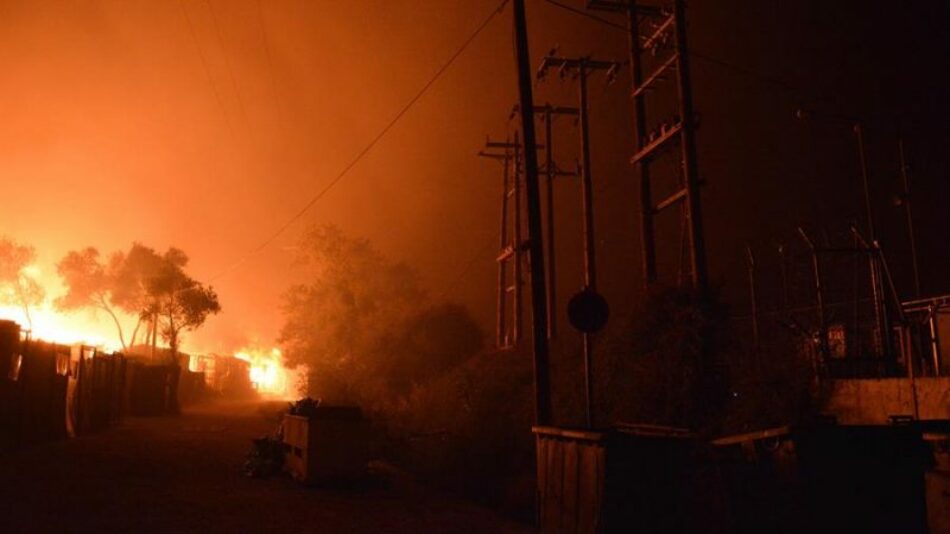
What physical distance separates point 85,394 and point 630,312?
52.0 feet

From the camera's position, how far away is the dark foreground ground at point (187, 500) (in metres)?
9.00

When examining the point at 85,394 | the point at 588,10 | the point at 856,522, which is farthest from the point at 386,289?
the point at 856,522

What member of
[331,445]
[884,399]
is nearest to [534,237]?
[331,445]

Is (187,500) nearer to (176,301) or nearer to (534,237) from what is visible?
(534,237)

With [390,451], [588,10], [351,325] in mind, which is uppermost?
[588,10]

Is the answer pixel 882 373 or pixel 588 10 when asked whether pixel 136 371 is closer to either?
pixel 588 10

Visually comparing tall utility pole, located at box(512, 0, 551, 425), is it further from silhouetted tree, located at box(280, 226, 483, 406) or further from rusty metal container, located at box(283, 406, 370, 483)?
silhouetted tree, located at box(280, 226, 483, 406)

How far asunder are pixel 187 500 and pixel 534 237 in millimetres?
7009

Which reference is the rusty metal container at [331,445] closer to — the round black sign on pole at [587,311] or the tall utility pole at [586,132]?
the round black sign on pole at [587,311]

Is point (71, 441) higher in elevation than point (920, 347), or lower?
lower

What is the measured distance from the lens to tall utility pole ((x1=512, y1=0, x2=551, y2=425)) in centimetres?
1080

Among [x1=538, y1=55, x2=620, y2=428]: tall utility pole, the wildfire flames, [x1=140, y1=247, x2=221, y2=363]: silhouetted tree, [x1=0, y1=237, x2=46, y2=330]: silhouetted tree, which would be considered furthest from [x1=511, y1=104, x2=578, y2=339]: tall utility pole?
the wildfire flames

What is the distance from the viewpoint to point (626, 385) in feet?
46.0

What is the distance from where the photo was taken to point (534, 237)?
11570 mm
